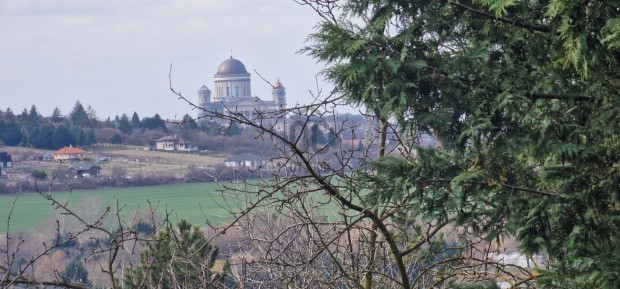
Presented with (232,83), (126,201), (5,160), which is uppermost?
(232,83)

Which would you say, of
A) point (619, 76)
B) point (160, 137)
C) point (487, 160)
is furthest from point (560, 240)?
point (160, 137)

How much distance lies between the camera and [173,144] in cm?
6162

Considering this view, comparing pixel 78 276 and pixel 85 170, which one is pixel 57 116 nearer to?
pixel 85 170

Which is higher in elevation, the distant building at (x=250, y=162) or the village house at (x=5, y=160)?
the distant building at (x=250, y=162)

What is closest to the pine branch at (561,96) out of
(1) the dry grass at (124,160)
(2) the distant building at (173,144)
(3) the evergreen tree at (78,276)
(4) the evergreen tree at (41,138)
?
(3) the evergreen tree at (78,276)

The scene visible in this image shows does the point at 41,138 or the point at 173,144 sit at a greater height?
the point at 41,138

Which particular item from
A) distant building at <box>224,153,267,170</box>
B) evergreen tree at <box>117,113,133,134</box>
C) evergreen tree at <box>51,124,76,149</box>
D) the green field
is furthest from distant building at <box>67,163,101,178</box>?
distant building at <box>224,153,267,170</box>

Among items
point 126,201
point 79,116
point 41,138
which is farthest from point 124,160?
point 126,201

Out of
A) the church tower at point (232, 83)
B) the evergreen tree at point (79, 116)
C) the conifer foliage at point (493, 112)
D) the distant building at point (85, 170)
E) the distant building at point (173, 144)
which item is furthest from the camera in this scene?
the church tower at point (232, 83)

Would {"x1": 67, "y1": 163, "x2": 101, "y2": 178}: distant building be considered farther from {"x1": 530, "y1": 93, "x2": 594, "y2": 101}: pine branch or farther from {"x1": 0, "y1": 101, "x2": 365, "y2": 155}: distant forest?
{"x1": 530, "y1": 93, "x2": 594, "y2": 101}: pine branch

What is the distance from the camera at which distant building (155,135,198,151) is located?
56125 mm

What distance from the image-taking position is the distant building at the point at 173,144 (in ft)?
184

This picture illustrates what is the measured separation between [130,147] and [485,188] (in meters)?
64.2

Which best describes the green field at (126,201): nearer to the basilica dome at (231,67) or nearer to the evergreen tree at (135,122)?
the evergreen tree at (135,122)
